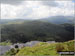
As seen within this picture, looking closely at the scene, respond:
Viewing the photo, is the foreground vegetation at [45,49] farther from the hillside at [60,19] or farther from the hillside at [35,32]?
the hillside at [60,19]

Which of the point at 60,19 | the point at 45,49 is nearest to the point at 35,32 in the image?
the point at 45,49

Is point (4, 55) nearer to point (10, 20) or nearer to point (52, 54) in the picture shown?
point (10, 20)

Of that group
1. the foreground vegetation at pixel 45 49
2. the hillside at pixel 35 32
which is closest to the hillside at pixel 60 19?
the hillside at pixel 35 32

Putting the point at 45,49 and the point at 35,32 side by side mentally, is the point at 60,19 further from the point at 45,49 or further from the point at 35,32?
the point at 45,49

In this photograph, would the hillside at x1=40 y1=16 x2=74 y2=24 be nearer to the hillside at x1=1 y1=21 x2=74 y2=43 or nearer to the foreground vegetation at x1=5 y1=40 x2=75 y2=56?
the hillside at x1=1 y1=21 x2=74 y2=43

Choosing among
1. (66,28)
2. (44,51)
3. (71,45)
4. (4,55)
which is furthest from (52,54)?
(4,55)

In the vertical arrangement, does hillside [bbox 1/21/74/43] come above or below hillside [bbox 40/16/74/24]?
below

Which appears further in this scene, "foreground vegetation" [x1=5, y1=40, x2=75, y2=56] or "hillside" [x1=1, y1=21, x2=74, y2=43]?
"foreground vegetation" [x1=5, y1=40, x2=75, y2=56]

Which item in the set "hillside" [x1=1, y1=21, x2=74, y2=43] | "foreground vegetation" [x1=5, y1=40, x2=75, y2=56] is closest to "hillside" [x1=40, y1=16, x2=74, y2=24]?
"hillside" [x1=1, y1=21, x2=74, y2=43]
